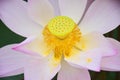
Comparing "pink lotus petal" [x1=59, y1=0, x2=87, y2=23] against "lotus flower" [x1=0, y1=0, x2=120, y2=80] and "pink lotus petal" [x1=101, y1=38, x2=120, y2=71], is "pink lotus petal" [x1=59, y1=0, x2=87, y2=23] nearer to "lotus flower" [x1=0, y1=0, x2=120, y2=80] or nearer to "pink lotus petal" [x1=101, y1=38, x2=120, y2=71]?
"lotus flower" [x1=0, y1=0, x2=120, y2=80]

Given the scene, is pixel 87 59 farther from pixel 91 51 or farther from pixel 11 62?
pixel 11 62

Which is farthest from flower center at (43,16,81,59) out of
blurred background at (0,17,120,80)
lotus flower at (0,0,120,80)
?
blurred background at (0,17,120,80)

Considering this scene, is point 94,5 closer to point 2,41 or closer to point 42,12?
point 42,12

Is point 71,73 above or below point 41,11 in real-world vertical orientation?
below

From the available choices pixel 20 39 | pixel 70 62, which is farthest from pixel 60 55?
pixel 20 39

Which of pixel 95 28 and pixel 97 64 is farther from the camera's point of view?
pixel 95 28

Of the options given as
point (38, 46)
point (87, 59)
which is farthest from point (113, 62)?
point (38, 46)
